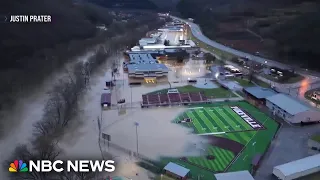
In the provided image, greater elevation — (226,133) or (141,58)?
(141,58)

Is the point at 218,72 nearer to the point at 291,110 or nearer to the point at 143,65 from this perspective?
the point at 143,65

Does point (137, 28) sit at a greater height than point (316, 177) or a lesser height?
greater

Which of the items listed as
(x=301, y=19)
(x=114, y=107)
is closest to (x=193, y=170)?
(x=114, y=107)

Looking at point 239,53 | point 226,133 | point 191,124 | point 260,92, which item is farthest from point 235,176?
point 239,53

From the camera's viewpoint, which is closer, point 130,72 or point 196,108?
point 196,108

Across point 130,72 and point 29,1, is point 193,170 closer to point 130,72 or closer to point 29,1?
Answer: point 130,72

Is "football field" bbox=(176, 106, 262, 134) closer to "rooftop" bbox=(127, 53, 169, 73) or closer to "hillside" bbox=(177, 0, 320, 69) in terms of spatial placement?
"rooftop" bbox=(127, 53, 169, 73)

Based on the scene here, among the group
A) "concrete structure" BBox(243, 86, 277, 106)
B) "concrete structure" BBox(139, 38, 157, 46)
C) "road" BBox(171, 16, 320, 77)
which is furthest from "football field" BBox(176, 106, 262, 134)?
"concrete structure" BBox(139, 38, 157, 46)
